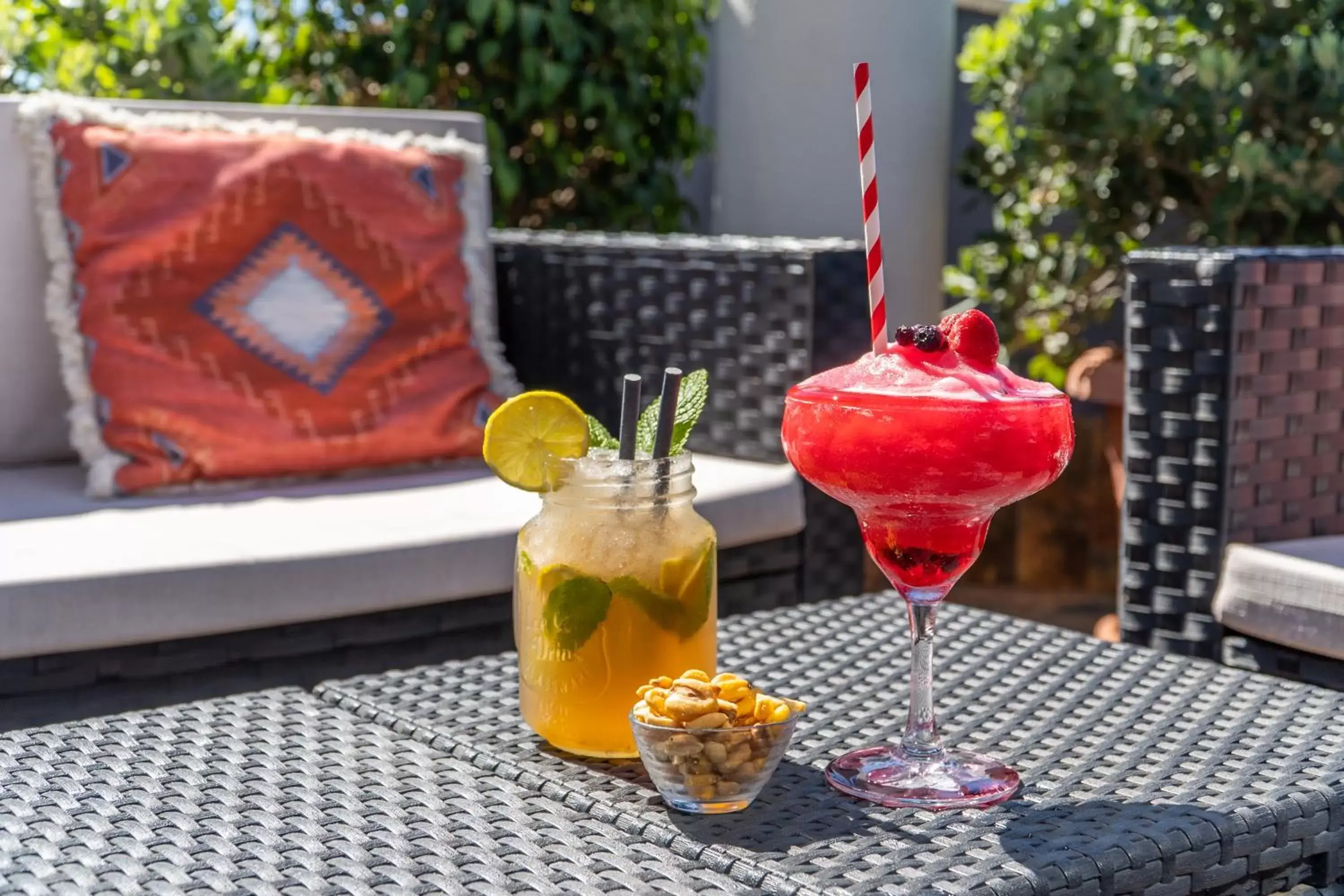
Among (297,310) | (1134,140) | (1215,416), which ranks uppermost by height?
(1134,140)

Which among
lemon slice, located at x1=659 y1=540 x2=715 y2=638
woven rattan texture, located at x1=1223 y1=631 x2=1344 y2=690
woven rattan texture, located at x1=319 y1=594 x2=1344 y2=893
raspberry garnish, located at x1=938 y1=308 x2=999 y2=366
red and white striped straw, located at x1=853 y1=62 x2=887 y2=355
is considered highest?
red and white striped straw, located at x1=853 y1=62 x2=887 y2=355

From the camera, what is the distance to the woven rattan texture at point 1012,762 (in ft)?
2.67

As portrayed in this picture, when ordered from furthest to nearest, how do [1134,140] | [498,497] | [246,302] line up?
[1134,140]
[246,302]
[498,497]

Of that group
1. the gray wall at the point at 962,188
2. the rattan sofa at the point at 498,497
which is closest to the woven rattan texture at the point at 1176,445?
the rattan sofa at the point at 498,497

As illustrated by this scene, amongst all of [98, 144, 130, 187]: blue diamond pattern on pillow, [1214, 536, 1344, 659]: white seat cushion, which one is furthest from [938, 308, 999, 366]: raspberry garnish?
[98, 144, 130, 187]: blue diamond pattern on pillow

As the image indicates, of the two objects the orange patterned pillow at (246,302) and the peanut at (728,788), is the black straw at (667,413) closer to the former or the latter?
the peanut at (728,788)

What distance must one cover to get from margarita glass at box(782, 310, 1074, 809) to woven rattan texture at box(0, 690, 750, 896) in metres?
0.20

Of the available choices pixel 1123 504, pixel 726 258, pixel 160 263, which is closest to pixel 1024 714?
pixel 1123 504

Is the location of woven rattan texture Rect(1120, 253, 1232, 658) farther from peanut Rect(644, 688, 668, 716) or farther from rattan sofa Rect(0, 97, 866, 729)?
peanut Rect(644, 688, 668, 716)

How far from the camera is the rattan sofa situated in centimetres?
146

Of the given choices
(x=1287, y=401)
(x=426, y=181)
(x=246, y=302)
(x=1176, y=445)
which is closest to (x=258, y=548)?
(x=246, y=302)

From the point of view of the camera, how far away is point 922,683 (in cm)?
97

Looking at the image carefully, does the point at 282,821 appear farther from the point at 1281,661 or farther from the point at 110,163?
the point at 110,163

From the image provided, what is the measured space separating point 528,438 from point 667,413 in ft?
0.37
